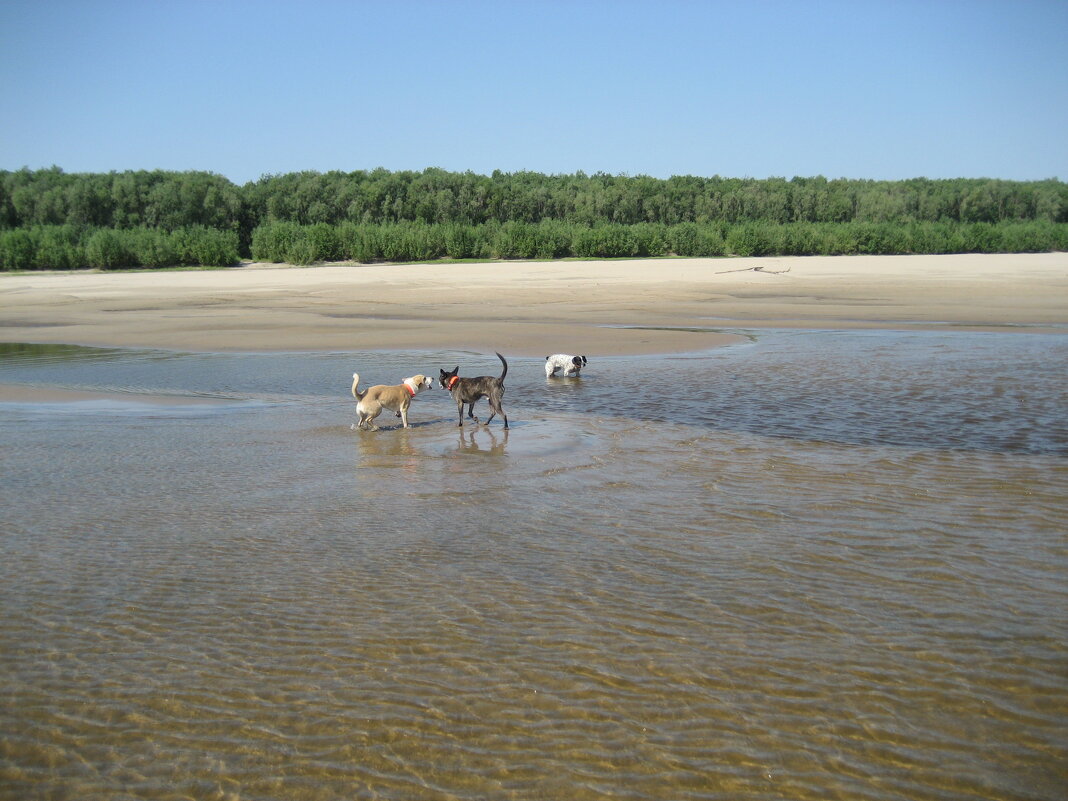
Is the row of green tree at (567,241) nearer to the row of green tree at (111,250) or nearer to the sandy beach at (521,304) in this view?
the row of green tree at (111,250)

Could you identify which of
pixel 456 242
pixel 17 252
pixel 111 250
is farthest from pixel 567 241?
pixel 17 252

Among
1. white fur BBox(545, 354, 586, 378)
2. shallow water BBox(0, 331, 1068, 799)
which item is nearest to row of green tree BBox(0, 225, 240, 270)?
white fur BBox(545, 354, 586, 378)

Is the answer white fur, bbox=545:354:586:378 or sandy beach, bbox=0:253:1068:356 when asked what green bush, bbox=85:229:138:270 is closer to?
sandy beach, bbox=0:253:1068:356

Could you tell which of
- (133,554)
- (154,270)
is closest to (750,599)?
(133,554)

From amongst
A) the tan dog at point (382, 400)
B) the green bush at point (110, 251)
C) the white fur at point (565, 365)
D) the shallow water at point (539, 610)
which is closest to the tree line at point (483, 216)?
the green bush at point (110, 251)

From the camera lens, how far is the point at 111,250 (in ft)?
173

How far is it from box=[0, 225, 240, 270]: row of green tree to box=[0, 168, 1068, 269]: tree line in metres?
0.08

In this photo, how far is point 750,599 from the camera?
554cm

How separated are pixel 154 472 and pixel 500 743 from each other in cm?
604

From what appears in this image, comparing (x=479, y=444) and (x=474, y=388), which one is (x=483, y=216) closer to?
(x=474, y=388)

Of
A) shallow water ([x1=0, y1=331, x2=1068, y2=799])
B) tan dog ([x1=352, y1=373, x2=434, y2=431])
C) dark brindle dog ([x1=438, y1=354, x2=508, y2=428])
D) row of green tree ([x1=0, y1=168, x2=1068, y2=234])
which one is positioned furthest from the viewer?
row of green tree ([x1=0, y1=168, x2=1068, y2=234])

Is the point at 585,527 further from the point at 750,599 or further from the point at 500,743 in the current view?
the point at 500,743

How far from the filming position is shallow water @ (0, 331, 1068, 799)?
12.7 feet

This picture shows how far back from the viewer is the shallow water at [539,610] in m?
3.88
